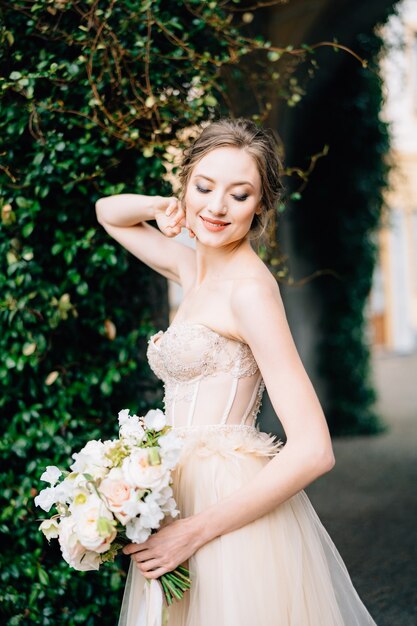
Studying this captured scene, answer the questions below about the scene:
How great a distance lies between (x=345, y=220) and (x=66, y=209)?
17.6 feet

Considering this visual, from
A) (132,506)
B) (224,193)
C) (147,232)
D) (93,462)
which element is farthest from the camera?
(147,232)

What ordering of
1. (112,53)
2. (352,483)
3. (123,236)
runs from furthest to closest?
1. (352,483)
2. (112,53)
3. (123,236)

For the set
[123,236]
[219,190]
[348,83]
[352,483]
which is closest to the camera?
[219,190]

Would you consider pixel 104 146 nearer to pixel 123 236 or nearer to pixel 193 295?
pixel 123 236

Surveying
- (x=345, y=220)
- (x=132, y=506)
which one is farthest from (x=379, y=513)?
(x=132, y=506)

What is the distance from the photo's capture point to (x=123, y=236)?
263cm

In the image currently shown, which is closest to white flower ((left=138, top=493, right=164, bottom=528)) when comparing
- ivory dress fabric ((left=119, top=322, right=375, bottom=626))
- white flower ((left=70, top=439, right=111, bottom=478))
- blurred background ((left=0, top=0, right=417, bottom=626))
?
white flower ((left=70, top=439, right=111, bottom=478))

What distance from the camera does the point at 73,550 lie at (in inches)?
70.4

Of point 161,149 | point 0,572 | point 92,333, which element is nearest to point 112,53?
point 161,149

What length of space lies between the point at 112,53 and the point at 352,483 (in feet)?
15.3

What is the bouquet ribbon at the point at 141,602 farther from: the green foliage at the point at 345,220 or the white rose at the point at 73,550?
the green foliage at the point at 345,220

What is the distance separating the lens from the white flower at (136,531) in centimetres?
173

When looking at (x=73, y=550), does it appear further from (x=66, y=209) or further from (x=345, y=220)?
(x=345, y=220)

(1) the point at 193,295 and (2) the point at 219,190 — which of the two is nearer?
(2) the point at 219,190
